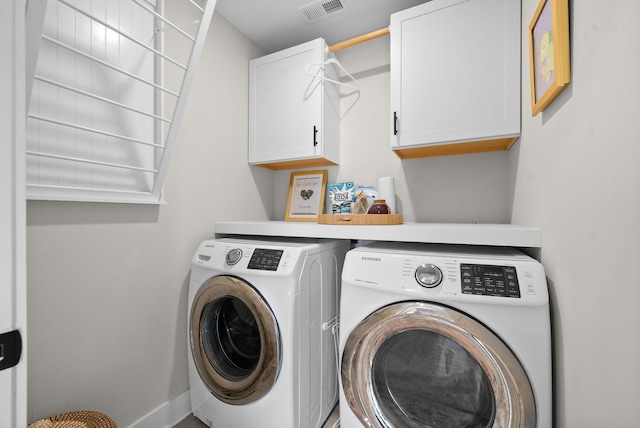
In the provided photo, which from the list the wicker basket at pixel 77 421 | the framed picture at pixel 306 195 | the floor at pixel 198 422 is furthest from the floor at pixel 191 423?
the framed picture at pixel 306 195

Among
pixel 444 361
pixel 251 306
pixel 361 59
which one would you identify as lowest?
pixel 444 361

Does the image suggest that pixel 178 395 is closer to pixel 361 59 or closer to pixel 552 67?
pixel 552 67

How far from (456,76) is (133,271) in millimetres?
1957

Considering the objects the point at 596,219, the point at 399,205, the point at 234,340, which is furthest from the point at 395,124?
the point at 234,340

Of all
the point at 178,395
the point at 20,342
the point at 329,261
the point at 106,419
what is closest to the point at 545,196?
the point at 329,261

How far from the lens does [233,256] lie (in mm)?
1484

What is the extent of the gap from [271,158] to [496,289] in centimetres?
164

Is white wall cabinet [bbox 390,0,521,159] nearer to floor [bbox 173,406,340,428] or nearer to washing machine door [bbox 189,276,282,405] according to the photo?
washing machine door [bbox 189,276,282,405]

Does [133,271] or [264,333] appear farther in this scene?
[133,271]

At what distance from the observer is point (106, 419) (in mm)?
1132

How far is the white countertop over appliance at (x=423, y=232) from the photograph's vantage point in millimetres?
1134

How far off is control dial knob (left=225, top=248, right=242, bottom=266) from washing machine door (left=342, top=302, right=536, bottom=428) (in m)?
0.67

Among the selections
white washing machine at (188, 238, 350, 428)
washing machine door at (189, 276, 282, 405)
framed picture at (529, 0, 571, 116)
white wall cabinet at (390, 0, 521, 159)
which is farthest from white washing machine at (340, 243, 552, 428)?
white wall cabinet at (390, 0, 521, 159)

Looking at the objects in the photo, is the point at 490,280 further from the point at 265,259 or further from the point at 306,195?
the point at 306,195
